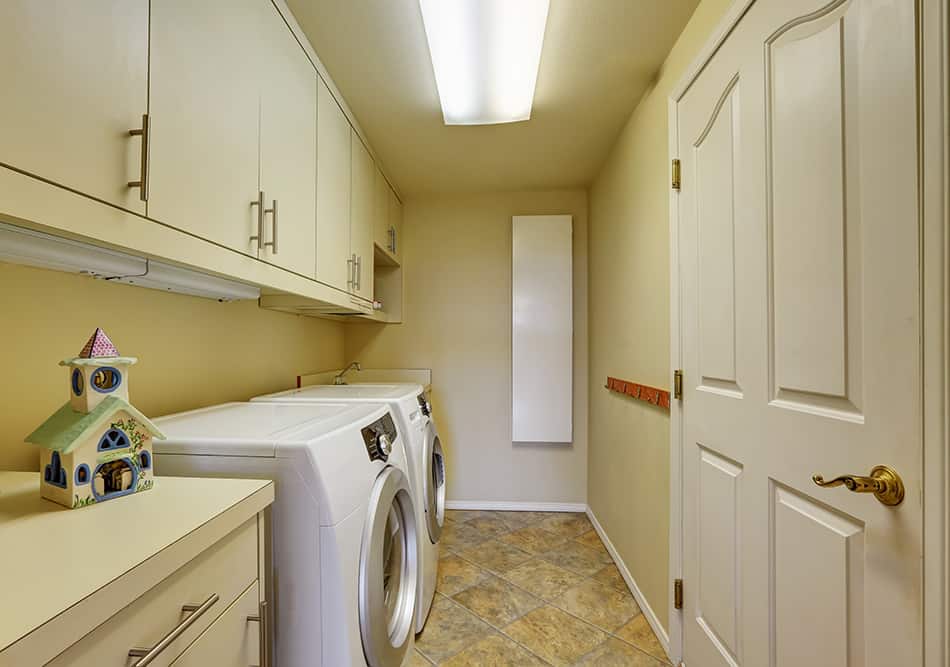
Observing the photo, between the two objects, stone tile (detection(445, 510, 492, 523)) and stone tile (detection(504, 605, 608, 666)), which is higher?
stone tile (detection(504, 605, 608, 666))

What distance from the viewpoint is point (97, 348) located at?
798mm

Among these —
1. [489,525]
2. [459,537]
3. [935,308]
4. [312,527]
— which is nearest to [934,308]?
[935,308]

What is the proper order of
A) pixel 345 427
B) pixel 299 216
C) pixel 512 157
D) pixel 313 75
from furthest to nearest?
pixel 512 157, pixel 313 75, pixel 299 216, pixel 345 427

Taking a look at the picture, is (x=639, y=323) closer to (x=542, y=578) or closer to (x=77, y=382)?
(x=542, y=578)

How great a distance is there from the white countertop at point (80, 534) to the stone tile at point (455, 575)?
1582mm

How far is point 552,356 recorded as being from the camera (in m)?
3.00

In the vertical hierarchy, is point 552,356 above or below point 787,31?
below

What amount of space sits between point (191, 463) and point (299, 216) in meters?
0.86

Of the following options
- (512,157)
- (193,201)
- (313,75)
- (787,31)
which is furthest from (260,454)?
(512,157)

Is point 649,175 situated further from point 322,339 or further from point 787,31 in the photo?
point 322,339

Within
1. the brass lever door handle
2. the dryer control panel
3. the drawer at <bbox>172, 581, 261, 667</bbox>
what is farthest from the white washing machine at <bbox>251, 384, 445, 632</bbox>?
the brass lever door handle

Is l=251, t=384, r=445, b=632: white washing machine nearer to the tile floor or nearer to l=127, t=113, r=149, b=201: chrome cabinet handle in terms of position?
the tile floor

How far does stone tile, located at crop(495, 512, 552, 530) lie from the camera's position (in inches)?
112

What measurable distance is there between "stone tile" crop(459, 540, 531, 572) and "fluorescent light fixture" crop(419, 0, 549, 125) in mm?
2349
